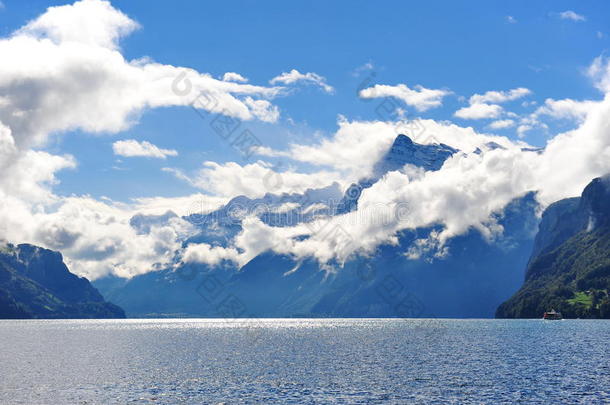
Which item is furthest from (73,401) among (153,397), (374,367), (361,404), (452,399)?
(374,367)

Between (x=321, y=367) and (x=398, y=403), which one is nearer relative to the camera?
(x=398, y=403)

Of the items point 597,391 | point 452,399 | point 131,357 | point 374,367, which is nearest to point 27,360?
point 131,357

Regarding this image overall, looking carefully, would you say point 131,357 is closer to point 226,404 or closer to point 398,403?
point 226,404

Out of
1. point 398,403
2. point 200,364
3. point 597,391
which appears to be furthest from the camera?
point 200,364

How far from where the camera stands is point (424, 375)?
12256 centimetres

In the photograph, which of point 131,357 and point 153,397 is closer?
point 153,397

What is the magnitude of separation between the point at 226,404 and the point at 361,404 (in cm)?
2067

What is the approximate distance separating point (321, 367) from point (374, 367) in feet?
40.8

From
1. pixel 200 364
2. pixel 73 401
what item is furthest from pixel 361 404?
pixel 200 364

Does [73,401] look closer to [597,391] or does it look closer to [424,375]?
[424,375]

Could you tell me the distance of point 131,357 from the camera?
17862 centimetres

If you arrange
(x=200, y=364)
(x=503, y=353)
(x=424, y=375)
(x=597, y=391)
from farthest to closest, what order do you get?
(x=503, y=353) → (x=200, y=364) → (x=424, y=375) → (x=597, y=391)

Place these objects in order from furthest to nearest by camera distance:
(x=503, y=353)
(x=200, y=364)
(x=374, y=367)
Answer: (x=503, y=353)
(x=200, y=364)
(x=374, y=367)

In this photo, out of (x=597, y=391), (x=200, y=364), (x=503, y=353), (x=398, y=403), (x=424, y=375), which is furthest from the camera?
(x=503, y=353)
